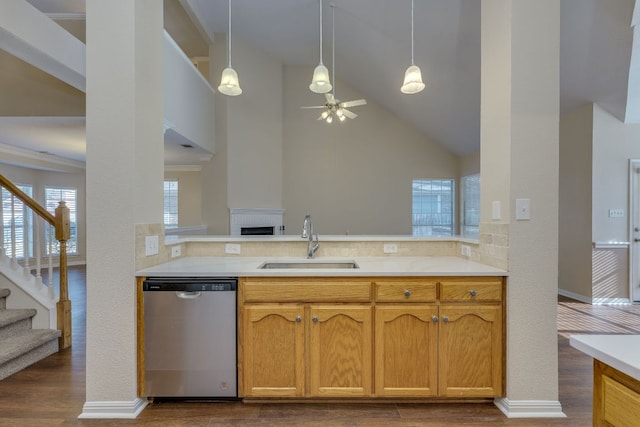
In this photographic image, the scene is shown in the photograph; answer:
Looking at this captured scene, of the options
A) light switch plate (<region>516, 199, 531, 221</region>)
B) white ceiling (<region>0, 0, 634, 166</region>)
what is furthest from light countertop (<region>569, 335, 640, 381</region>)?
white ceiling (<region>0, 0, 634, 166</region>)

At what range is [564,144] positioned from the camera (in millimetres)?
4926

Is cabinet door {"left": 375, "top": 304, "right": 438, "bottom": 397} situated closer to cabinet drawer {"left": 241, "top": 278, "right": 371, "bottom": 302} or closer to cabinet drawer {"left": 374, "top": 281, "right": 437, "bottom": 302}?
cabinet drawer {"left": 374, "top": 281, "right": 437, "bottom": 302}

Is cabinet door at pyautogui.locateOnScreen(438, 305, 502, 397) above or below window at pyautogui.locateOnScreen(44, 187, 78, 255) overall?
below

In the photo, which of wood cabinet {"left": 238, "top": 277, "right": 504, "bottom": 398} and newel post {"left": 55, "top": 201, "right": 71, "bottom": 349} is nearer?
wood cabinet {"left": 238, "top": 277, "right": 504, "bottom": 398}

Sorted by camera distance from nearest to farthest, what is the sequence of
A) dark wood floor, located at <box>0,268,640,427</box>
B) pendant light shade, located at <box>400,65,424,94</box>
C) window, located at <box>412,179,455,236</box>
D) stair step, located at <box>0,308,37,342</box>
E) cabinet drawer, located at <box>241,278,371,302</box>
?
dark wood floor, located at <box>0,268,640,427</box>, cabinet drawer, located at <box>241,278,371,302</box>, stair step, located at <box>0,308,37,342</box>, pendant light shade, located at <box>400,65,424,94</box>, window, located at <box>412,179,455,236</box>

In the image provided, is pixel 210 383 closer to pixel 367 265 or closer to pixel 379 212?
pixel 367 265

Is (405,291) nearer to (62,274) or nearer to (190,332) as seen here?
(190,332)

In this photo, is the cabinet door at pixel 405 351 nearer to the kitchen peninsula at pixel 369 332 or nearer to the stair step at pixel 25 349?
the kitchen peninsula at pixel 369 332

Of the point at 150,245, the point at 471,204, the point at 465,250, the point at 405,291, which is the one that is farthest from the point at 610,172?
the point at 150,245

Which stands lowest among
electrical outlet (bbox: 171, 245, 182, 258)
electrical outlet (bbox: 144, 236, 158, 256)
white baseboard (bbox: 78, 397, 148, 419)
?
white baseboard (bbox: 78, 397, 148, 419)

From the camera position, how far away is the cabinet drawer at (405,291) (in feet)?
6.73

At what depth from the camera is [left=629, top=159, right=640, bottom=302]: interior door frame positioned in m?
4.52

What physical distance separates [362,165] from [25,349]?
595cm

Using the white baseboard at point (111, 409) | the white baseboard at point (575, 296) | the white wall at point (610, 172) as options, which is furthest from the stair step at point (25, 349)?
the white wall at point (610, 172)
